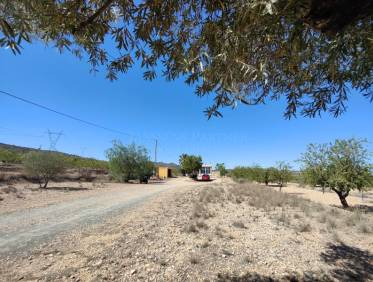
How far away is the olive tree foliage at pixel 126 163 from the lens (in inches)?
1355

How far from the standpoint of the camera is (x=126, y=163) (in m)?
34.7

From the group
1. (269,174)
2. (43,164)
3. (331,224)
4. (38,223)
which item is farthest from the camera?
(269,174)

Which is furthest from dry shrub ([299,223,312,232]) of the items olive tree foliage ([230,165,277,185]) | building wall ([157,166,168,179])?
building wall ([157,166,168,179])

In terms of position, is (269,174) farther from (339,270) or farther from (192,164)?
(339,270)

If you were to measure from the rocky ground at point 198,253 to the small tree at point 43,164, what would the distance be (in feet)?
51.0

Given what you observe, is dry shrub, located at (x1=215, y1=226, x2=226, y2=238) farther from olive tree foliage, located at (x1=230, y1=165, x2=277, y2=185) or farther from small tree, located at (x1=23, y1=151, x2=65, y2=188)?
olive tree foliage, located at (x1=230, y1=165, x2=277, y2=185)

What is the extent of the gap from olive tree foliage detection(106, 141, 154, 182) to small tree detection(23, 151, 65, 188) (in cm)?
1224

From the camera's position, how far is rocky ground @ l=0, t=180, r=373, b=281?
15.1 ft

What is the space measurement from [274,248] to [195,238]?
2094 mm

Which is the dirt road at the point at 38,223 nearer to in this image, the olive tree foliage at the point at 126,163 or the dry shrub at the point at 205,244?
the dry shrub at the point at 205,244

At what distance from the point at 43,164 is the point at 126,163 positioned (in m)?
14.1

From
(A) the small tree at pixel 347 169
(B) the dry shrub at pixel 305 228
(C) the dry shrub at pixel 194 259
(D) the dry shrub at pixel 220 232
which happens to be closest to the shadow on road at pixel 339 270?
(C) the dry shrub at pixel 194 259

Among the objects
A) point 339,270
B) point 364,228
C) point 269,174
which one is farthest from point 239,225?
point 269,174

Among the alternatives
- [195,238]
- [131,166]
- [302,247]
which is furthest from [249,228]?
[131,166]
